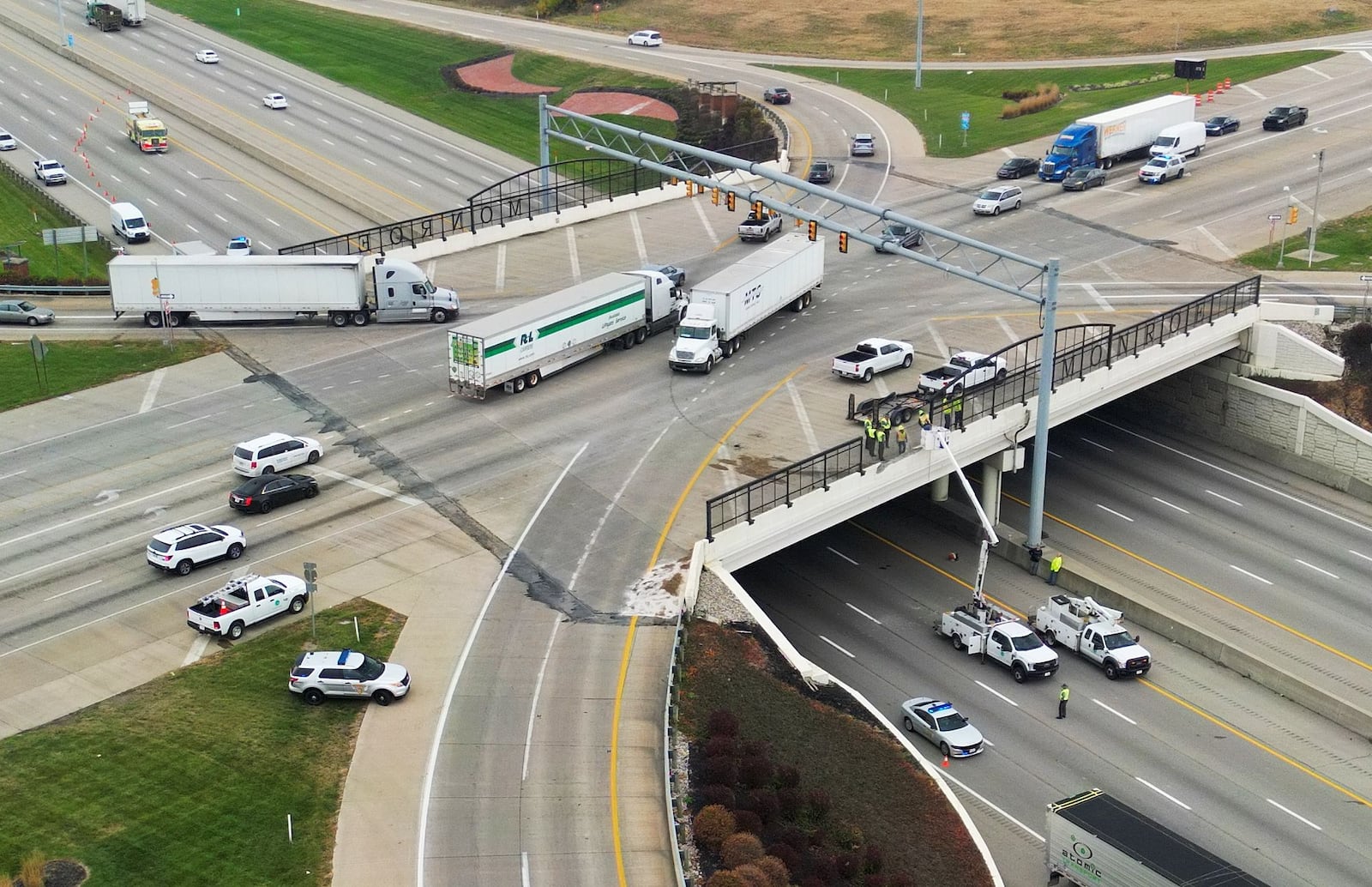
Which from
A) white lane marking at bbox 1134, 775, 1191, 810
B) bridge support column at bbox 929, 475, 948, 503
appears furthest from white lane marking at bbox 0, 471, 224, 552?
white lane marking at bbox 1134, 775, 1191, 810

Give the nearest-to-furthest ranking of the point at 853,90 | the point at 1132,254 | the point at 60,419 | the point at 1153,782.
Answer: the point at 1153,782 → the point at 60,419 → the point at 1132,254 → the point at 853,90

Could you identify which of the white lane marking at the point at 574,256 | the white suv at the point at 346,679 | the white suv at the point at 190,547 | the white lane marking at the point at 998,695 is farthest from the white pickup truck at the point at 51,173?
the white lane marking at the point at 998,695

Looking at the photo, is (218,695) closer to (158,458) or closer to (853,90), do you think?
(158,458)

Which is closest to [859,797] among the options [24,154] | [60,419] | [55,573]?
[55,573]

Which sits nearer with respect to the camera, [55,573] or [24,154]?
[55,573]

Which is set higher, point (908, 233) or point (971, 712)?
point (908, 233)

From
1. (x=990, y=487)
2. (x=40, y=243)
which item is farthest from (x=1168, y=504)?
(x=40, y=243)

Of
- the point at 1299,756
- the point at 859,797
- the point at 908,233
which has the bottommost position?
the point at 1299,756

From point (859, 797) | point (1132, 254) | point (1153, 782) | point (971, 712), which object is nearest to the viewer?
point (859, 797)
